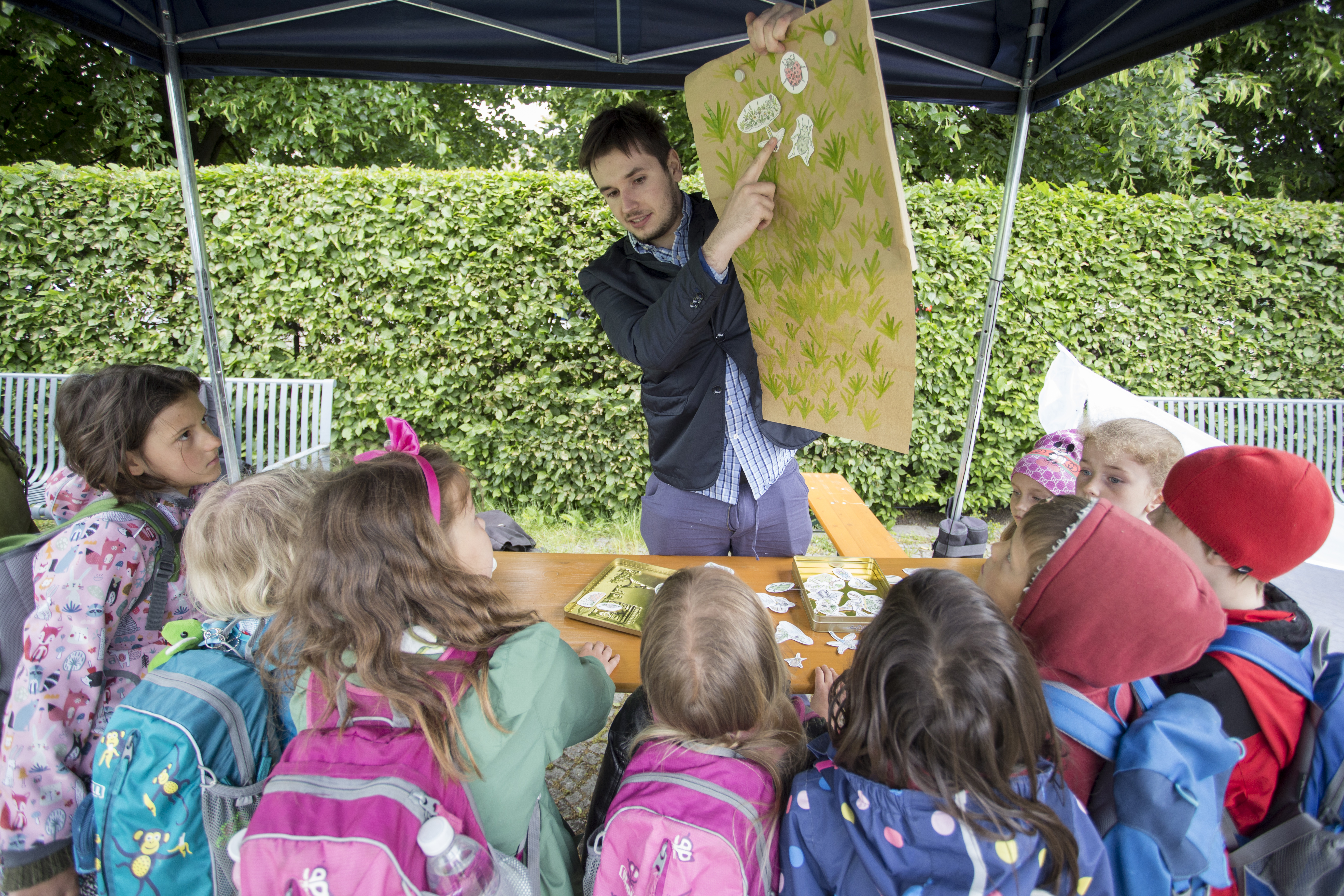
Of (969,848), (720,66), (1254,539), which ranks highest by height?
(720,66)

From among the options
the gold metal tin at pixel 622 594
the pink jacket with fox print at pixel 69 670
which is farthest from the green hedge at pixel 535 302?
the pink jacket with fox print at pixel 69 670

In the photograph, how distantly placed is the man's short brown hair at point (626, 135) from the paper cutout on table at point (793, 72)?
0.66 metres

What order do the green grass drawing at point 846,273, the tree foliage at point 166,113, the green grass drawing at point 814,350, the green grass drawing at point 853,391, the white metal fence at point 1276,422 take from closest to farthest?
the green grass drawing at point 846,273 → the green grass drawing at point 853,391 → the green grass drawing at point 814,350 → the white metal fence at point 1276,422 → the tree foliage at point 166,113

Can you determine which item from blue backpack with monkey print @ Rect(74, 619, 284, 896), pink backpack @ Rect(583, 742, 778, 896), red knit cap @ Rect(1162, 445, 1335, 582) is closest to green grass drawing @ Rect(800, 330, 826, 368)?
red knit cap @ Rect(1162, 445, 1335, 582)

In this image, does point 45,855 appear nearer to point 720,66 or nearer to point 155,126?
point 720,66

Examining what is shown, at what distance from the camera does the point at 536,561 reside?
2.26 m

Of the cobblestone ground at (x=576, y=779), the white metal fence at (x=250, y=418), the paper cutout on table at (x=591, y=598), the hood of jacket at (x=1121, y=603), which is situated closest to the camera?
the hood of jacket at (x=1121, y=603)

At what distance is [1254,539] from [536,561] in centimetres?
192

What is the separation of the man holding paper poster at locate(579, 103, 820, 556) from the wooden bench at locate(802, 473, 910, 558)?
70 cm

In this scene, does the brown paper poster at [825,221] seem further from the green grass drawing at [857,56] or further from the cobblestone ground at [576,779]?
the cobblestone ground at [576,779]

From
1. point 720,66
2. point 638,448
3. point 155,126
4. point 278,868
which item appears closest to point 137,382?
point 278,868

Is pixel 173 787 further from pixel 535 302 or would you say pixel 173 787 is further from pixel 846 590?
pixel 535 302

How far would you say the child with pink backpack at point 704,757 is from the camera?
1155mm

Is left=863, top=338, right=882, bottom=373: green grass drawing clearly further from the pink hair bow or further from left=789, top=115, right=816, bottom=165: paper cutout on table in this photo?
the pink hair bow
